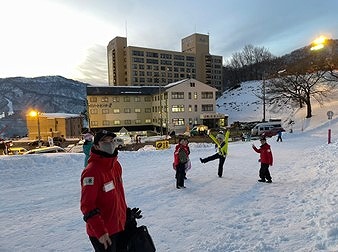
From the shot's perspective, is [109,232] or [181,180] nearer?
[109,232]

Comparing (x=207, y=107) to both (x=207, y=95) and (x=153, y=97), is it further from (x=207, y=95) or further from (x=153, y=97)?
(x=153, y=97)

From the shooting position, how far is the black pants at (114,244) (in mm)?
2754

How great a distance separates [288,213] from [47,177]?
9.29m

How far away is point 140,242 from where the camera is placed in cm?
287

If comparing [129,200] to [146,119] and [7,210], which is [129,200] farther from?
[146,119]

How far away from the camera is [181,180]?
8.10 m

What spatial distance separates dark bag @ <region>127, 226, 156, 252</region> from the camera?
2.85 m

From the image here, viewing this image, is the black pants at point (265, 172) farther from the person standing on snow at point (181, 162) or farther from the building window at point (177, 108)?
the building window at point (177, 108)

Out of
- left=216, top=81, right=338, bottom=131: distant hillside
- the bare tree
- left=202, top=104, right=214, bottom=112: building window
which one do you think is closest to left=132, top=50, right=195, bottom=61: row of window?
left=216, top=81, right=338, bottom=131: distant hillside

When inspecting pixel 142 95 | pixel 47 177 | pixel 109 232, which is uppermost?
pixel 142 95

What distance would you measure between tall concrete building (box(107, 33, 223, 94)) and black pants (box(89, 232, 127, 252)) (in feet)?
269

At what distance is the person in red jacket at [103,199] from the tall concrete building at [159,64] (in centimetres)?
8186

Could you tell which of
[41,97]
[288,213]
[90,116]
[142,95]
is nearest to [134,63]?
[142,95]

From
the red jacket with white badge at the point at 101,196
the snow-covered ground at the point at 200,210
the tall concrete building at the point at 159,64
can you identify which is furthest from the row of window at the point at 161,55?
the red jacket with white badge at the point at 101,196
